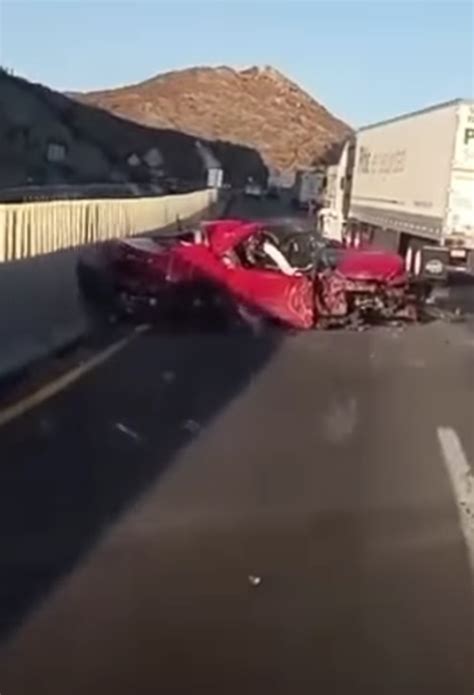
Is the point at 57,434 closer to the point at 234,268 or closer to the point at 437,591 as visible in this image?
the point at 437,591

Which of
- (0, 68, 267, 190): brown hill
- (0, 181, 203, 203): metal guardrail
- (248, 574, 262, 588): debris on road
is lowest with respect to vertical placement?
(0, 68, 267, 190): brown hill

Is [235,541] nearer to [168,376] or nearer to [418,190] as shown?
[168,376]

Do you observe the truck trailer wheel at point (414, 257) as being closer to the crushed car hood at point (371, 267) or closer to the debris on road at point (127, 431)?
the crushed car hood at point (371, 267)

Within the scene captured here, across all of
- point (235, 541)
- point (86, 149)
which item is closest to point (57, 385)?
point (235, 541)

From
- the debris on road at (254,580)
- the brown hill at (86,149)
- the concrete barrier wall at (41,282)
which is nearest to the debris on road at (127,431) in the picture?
the concrete barrier wall at (41,282)

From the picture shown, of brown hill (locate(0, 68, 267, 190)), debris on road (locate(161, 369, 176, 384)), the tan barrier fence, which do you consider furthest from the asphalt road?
brown hill (locate(0, 68, 267, 190))

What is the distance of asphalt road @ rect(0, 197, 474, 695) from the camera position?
7.21 meters

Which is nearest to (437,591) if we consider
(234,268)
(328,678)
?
(328,678)

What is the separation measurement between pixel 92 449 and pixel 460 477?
8.77ft

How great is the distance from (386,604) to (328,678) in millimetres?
1365

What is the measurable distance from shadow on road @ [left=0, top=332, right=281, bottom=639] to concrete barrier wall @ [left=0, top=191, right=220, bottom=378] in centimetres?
87

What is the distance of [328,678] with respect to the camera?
7.02 meters

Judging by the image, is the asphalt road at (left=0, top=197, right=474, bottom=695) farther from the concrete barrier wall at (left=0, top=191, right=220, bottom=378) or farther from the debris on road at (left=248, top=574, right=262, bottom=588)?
the concrete barrier wall at (left=0, top=191, right=220, bottom=378)

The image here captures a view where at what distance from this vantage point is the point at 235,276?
2514 cm
